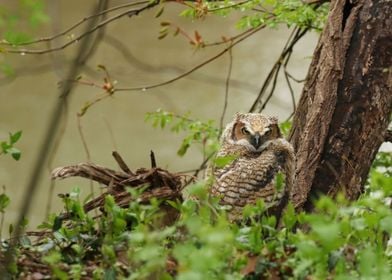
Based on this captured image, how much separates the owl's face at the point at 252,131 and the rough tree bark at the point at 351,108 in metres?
0.12

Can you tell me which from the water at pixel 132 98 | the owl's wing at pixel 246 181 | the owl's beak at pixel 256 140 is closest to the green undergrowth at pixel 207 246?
the owl's wing at pixel 246 181

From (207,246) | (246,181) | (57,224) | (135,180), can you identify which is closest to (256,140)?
(246,181)

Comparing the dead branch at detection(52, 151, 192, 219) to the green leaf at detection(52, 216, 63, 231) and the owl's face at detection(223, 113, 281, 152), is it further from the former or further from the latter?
the green leaf at detection(52, 216, 63, 231)

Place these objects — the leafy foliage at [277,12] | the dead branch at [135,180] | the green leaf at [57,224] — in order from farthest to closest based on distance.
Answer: the leafy foliage at [277,12] < the dead branch at [135,180] < the green leaf at [57,224]

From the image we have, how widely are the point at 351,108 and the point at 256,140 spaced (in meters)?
0.32

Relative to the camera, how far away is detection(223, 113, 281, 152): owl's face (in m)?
2.93

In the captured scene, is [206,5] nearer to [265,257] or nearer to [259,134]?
[259,134]

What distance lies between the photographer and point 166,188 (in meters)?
2.60

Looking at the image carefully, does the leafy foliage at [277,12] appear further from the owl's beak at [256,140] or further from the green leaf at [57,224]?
the green leaf at [57,224]

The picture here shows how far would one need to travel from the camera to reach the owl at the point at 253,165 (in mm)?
2633

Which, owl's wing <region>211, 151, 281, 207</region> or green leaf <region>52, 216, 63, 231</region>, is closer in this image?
green leaf <region>52, 216, 63, 231</region>

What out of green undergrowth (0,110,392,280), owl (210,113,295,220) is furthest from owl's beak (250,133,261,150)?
green undergrowth (0,110,392,280)

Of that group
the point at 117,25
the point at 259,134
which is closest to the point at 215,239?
the point at 259,134

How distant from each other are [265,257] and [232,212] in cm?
73
